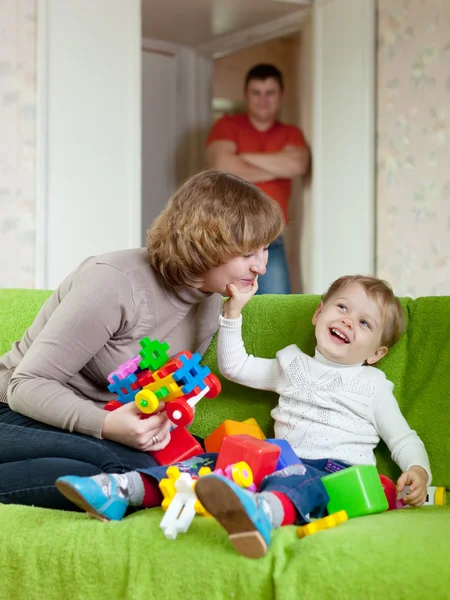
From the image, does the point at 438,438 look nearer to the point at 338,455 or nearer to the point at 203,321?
the point at 338,455

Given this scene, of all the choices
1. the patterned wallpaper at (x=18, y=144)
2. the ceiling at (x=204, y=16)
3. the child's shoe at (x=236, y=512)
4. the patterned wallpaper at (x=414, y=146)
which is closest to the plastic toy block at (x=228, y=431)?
the child's shoe at (x=236, y=512)

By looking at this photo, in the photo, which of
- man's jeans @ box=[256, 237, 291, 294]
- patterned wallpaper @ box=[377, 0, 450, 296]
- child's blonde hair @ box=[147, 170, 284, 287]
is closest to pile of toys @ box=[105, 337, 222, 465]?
child's blonde hair @ box=[147, 170, 284, 287]

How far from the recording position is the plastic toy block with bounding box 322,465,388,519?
1.39 metres

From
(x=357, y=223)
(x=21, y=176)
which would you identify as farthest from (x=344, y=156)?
(x=21, y=176)

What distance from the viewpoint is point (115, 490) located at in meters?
1.33

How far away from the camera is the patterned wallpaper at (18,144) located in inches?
138

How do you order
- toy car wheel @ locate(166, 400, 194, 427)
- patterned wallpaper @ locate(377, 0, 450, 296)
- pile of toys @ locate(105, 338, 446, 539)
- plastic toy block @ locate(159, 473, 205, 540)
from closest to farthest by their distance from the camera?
plastic toy block @ locate(159, 473, 205, 540) → pile of toys @ locate(105, 338, 446, 539) → toy car wheel @ locate(166, 400, 194, 427) → patterned wallpaper @ locate(377, 0, 450, 296)

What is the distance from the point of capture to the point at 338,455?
63.9 inches

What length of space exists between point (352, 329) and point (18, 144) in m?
2.26

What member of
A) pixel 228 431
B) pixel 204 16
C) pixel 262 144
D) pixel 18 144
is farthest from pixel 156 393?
pixel 204 16

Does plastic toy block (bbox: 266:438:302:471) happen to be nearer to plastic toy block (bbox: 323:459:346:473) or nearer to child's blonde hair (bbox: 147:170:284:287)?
plastic toy block (bbox: 323:459:346:473)

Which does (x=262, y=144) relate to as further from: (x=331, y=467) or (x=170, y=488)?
(x=170, y=488)

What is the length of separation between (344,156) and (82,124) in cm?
125

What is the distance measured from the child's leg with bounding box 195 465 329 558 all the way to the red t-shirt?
2.97 metres
